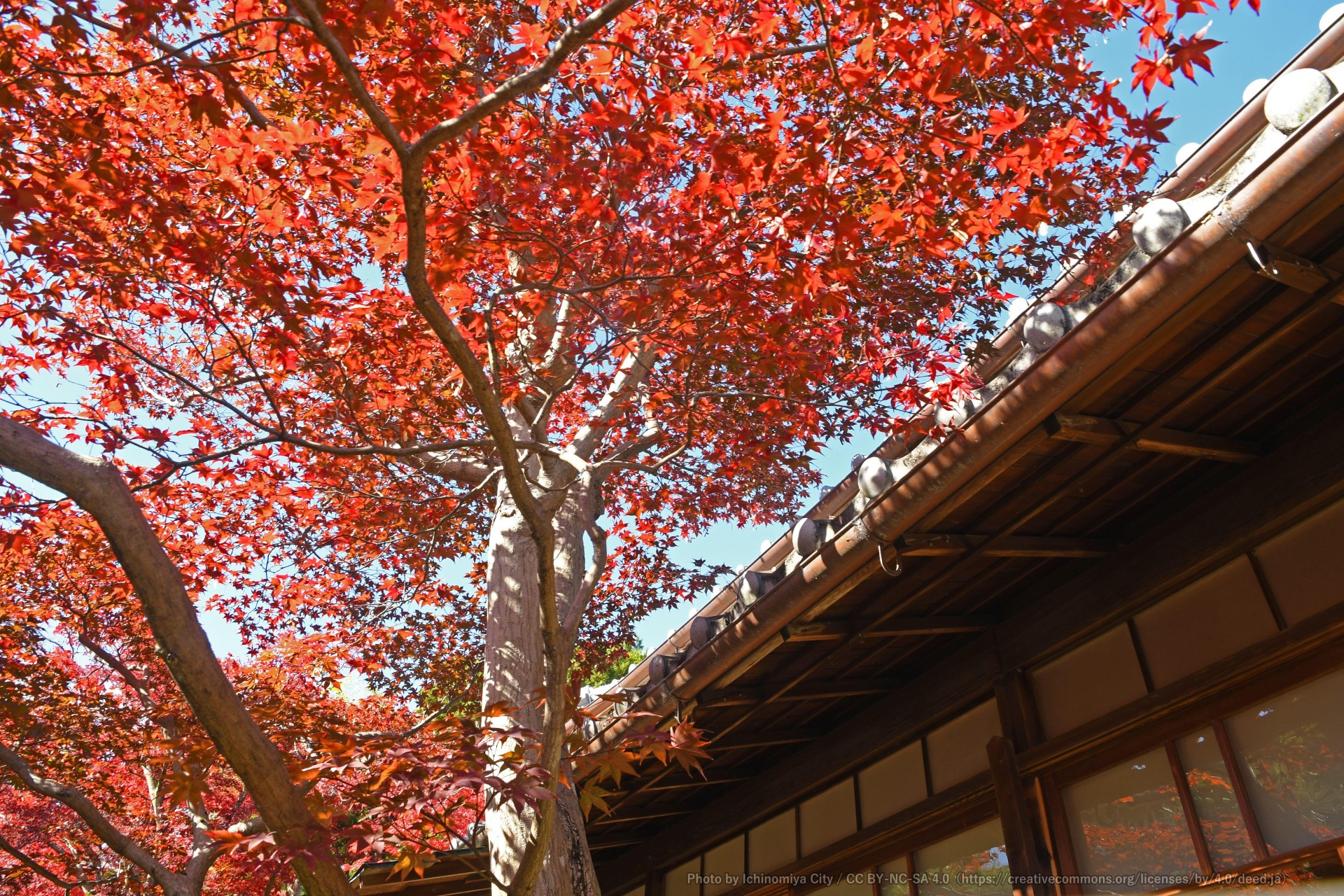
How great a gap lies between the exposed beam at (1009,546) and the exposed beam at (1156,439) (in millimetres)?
795

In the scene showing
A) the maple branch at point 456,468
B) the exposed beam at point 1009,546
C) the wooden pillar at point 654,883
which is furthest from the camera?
the wooden pillar at point 654,883

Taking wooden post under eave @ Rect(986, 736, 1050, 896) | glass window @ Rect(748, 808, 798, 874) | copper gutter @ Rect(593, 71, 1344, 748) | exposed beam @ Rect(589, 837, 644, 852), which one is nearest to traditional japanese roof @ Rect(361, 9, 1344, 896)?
copper gutter @ Rect(593, 71, 1344, 748)

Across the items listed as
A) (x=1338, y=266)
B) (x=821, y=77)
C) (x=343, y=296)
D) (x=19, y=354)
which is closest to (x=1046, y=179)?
(x=1338, y=266)

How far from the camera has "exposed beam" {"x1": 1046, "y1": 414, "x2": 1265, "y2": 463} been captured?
4.01 metres

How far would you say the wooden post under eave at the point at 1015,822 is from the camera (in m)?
4.85

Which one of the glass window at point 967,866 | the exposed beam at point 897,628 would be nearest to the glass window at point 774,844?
the glass window at point 967,866

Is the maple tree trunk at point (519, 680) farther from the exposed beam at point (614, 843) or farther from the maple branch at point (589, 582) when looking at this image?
the exposed beam at point (614, 843)

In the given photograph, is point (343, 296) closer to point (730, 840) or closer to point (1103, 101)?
point (1103, 101)

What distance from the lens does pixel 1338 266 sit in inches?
140

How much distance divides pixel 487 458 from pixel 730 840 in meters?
3.93

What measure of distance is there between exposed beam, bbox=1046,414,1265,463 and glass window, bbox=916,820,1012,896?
8.09 ft

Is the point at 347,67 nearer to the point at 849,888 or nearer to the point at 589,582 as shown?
the point at 589,582

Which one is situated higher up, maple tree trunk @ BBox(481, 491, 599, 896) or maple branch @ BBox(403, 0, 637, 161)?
maple branch @ BBox(403, 0, 637, 161)

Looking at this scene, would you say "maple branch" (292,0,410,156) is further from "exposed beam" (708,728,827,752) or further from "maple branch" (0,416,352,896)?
"exposed beam" (708,728,827,752)
